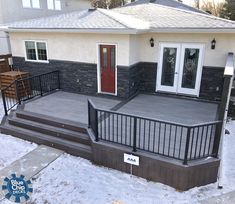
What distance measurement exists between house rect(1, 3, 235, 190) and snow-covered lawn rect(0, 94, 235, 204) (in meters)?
0.26

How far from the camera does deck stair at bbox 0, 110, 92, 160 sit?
5.80 meters

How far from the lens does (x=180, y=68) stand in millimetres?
8133

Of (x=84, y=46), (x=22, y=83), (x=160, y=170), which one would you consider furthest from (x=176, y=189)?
(x=22, y=83)

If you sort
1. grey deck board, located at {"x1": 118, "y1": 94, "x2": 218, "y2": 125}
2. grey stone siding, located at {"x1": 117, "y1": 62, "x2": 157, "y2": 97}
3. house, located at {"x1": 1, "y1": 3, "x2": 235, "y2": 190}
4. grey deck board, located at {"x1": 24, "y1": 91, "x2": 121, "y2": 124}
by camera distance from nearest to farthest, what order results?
house, located at {"x1": 1, "y1": 3, "x2": 235, "y2": 190}
grey deck board, located at {"x1": 118, "y1": 94, "x2": 218, "y2": 125}
grey deck board, located at {"x1": 24, "y1": 91, "x2": 121, "y2": 124}
grey stone siding, located at {"x1": 117, "y1": 62, "x2": 157, "y2": 97}

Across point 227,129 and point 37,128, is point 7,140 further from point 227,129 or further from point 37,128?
point 227,129

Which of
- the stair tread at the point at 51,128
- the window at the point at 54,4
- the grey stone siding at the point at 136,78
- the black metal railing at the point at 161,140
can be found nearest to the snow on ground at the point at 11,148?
the stair tread at the point at 51,128

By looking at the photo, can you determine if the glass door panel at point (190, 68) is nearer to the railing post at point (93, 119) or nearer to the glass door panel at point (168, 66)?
the glass door panel at point (168, 66)

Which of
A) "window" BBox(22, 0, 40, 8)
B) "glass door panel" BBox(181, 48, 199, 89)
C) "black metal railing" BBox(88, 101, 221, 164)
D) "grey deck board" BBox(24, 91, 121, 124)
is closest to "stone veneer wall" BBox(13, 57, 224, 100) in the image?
"glass door panel" BBox(181, 48, 199, 89)

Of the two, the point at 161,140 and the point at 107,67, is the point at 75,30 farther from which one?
the point at 161,140

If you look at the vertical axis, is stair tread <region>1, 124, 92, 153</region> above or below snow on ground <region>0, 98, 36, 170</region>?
above

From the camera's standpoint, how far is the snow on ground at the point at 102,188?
4.34 metres

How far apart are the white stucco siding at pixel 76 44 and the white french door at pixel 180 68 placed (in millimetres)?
1612

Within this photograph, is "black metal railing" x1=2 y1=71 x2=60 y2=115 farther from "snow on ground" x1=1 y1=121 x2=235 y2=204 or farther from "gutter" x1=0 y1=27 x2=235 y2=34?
"snow on ground" x1=1 y1=121 x2=235 y2=204

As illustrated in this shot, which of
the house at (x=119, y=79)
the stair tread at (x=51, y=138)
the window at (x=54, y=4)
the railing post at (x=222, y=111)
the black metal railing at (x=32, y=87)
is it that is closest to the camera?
Answer: the railing post at (x=222, y=111)
